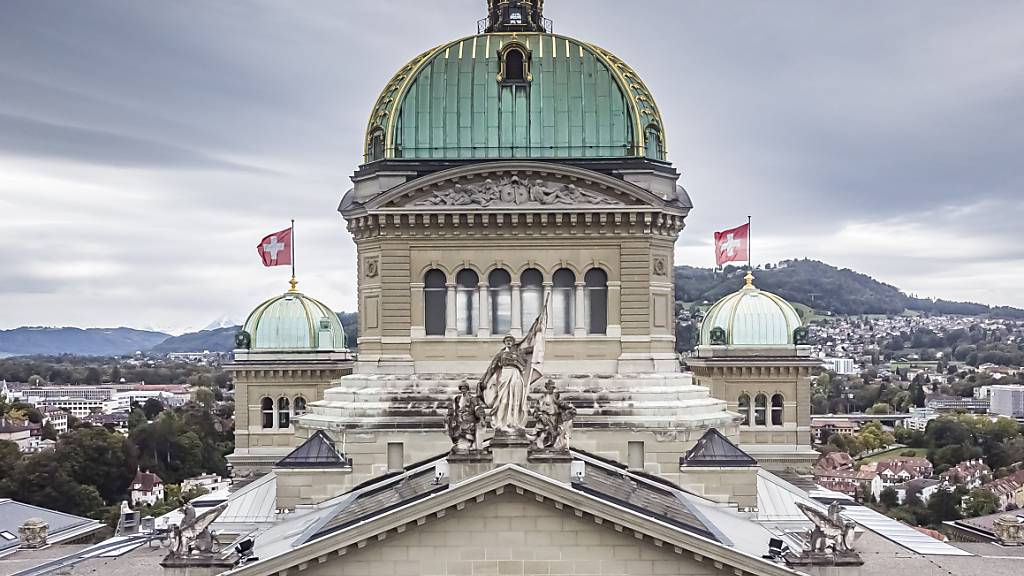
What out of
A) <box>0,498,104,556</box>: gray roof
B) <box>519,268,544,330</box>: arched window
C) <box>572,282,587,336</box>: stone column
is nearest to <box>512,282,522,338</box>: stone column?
<box>519,268,544,330</box>: arched window

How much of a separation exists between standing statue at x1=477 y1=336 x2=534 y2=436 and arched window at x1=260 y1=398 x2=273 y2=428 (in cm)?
4042

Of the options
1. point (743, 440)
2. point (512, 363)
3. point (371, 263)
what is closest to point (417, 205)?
point (371, 263)

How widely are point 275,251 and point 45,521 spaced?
1791 centimetres

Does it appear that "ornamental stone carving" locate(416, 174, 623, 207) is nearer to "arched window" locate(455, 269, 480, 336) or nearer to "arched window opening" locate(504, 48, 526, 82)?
"arched window" locate(455, 269, 480, 336)

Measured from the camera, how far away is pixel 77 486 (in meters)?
124

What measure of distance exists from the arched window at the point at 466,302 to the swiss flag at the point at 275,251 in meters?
26.8

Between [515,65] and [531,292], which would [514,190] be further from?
[515,65]

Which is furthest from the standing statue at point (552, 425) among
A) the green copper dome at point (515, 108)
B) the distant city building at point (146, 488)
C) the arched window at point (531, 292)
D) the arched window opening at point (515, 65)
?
the distant city building at point (146, 488)

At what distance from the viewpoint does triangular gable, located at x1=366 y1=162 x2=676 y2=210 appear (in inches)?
1898

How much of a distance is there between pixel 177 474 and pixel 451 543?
4806 inches

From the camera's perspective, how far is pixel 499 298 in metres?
49.3

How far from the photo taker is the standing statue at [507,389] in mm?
38031

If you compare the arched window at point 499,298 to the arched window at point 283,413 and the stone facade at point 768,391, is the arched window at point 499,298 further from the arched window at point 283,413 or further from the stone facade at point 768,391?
the arched window at point 283,413

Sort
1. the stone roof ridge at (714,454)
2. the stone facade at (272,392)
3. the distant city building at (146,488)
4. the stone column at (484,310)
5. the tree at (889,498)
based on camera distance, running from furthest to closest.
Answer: the tree at (889,498)
the distant city building at (146,488)
the stone facade at (272,392)
the stone column at (484,310)
the stone roof ridge at (714,454)
